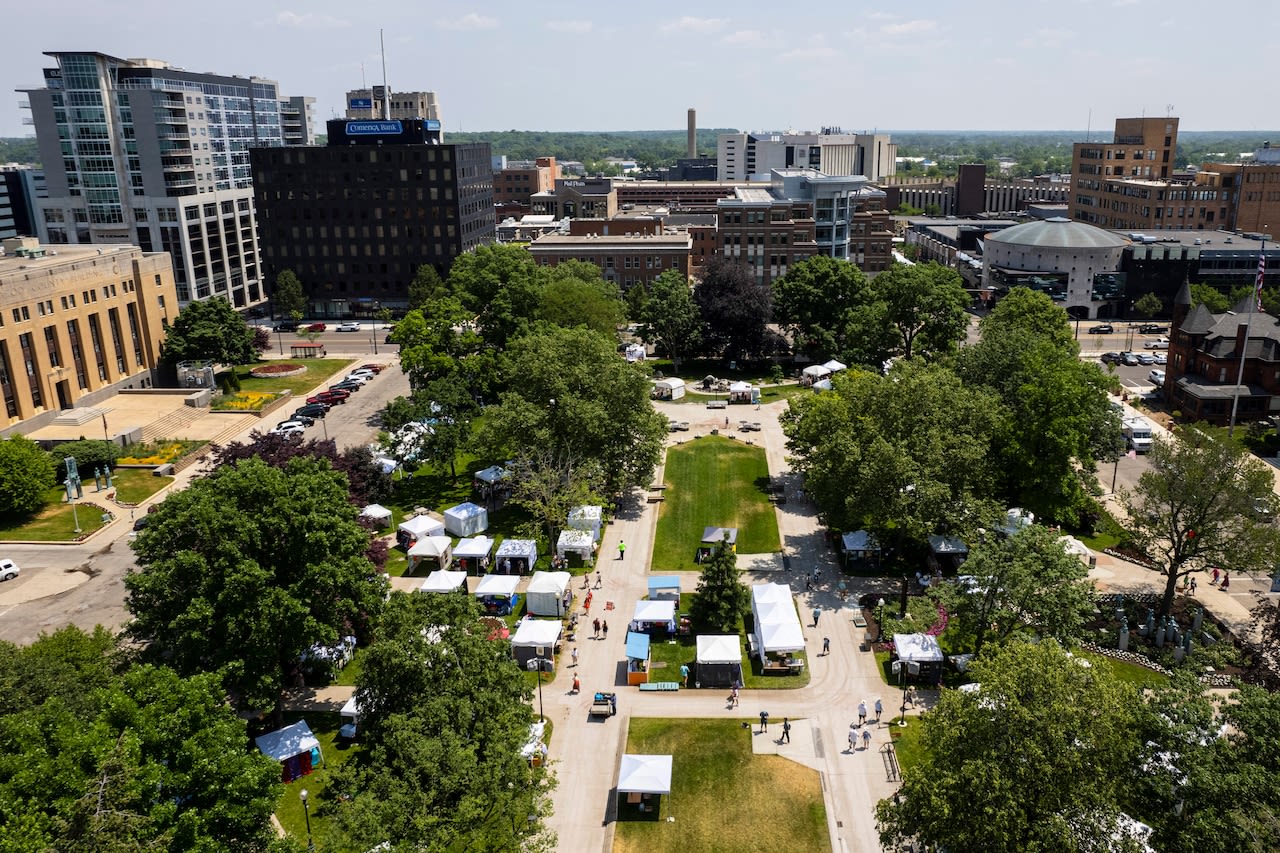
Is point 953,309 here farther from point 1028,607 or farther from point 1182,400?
point 1028,607

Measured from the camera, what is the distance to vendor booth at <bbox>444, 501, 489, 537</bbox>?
190ft

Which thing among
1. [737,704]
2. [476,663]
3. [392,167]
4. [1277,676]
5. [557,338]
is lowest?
[737,704]

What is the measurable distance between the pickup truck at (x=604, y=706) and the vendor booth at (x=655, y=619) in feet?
20.5

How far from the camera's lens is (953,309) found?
285 ft

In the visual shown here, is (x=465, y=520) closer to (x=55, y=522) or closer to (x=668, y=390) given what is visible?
(x=55, y=522)

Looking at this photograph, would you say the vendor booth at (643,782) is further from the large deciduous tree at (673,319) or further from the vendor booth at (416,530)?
the large deciduous tree at (673,319)

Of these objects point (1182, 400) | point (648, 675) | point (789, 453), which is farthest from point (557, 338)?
point (1182, 400)

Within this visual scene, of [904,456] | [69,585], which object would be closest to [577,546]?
[904,456]

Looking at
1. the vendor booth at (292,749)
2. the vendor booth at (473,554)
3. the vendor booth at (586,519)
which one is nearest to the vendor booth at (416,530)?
the vendor booth at (473,554)

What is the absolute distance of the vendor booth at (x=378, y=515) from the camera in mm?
58031

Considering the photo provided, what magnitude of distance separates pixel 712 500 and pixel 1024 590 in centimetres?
2809

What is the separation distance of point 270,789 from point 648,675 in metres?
19.8

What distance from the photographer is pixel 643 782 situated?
112 ft

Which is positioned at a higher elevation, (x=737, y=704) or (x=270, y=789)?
(x=270, y=789)
